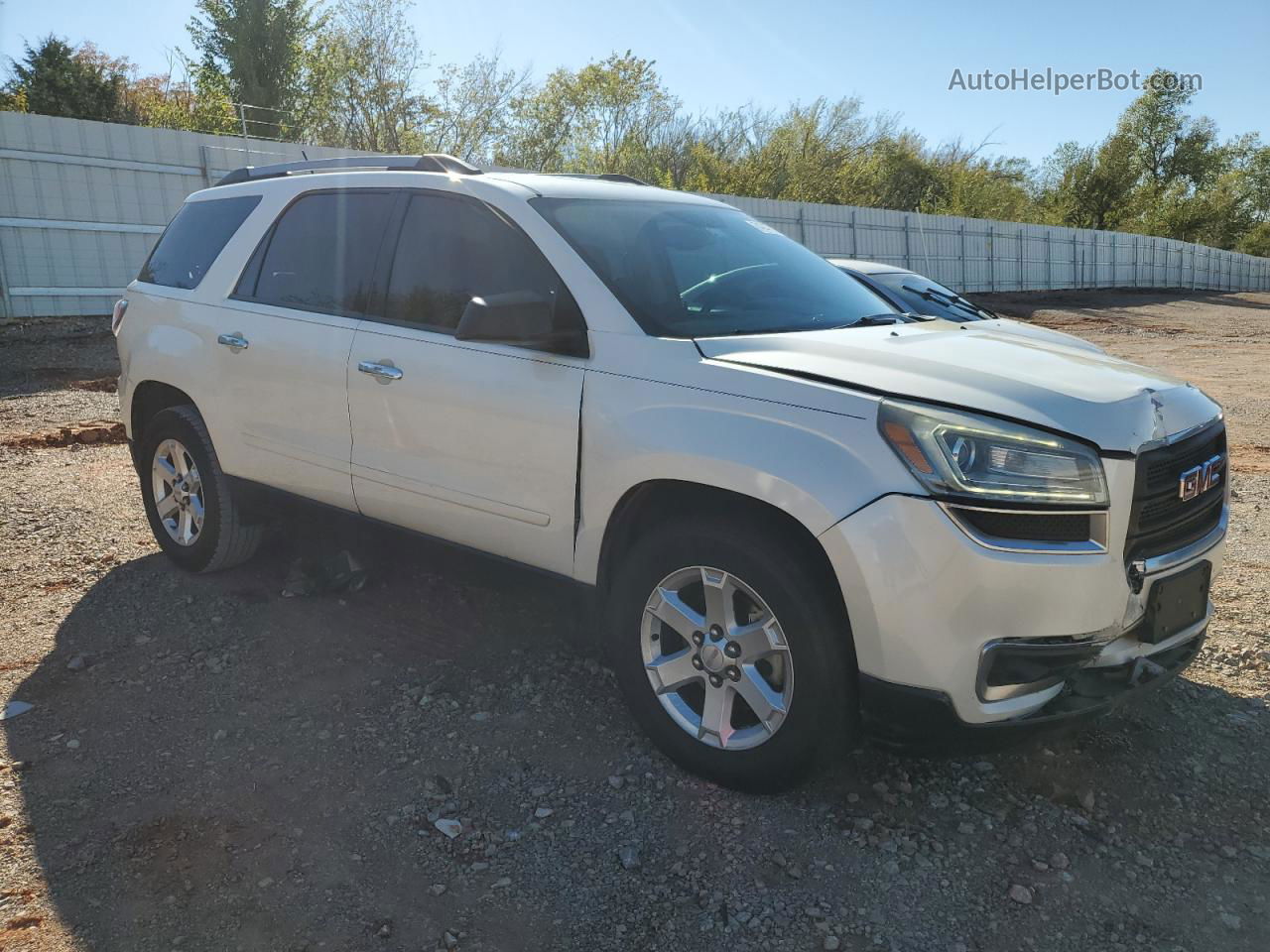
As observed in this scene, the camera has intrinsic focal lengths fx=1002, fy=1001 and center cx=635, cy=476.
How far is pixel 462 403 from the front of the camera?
11.2 feet

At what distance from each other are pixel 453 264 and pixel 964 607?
2193 mm

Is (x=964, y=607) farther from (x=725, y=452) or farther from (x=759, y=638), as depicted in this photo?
(x=725, y=452)

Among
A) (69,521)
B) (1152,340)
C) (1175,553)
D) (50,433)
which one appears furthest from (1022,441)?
(1152,340)

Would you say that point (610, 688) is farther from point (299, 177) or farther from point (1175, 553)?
point (299, 177)

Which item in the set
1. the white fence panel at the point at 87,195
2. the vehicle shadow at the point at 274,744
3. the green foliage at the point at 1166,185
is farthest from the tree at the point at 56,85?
the green foliage at the point at 1166,185

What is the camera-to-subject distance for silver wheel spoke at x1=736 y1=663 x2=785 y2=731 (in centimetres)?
279

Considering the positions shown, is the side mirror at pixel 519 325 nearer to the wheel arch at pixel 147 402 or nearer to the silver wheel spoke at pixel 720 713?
the silver wheel spoke at pixel 720 713

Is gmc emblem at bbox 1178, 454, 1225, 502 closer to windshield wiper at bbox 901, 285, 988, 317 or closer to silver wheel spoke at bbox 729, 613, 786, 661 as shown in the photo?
silver wheel spoke at bbox 729, 613, 786, 661

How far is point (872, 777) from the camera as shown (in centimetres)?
311

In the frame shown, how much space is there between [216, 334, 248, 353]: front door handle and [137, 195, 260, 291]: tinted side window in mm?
444

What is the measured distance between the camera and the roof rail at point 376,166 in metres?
3.82

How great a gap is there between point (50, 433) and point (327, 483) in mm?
5625

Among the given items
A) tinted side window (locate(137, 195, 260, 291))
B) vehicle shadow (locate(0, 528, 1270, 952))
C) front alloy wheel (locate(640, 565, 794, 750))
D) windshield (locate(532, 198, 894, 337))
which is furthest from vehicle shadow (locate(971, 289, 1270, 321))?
front alloy wheel (locate(640, 565, 794, 750))

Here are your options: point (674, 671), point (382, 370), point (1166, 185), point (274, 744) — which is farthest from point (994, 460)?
point (1166, 185)
